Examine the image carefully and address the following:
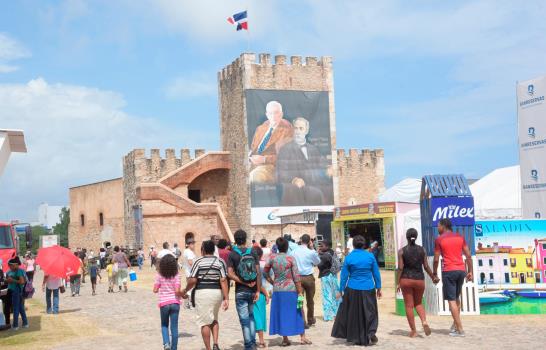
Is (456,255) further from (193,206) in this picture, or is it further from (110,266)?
(193,206)

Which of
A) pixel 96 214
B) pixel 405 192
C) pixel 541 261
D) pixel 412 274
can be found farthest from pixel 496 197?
pixel 96 214

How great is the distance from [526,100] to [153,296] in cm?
1059

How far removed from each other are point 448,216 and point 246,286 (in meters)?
4.51

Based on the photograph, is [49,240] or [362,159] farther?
[362,159]

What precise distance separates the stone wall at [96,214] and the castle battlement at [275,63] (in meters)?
12.0

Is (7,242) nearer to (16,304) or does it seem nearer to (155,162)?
(16,304)

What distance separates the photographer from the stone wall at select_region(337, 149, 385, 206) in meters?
40.3

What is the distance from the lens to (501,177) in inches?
1040

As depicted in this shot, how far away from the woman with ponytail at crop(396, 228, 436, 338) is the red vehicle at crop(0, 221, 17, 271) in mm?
7773

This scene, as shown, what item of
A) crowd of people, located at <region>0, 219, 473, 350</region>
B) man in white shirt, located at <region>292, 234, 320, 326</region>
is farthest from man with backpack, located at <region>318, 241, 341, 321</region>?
crowd of people, located at <region>0, 219, 473, 350</region>

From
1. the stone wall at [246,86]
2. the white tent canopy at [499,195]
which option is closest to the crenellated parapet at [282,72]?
the stone wall at [246,86]

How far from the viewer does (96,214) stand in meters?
48.0

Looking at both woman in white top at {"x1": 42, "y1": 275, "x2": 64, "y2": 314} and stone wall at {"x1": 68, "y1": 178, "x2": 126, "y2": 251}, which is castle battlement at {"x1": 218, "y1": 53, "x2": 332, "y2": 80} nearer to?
stone wall at {"x1": 68, "y1": 178, "x2": 126, "y2": 251}

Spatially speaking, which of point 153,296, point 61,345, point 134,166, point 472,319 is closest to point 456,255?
point 472,319
